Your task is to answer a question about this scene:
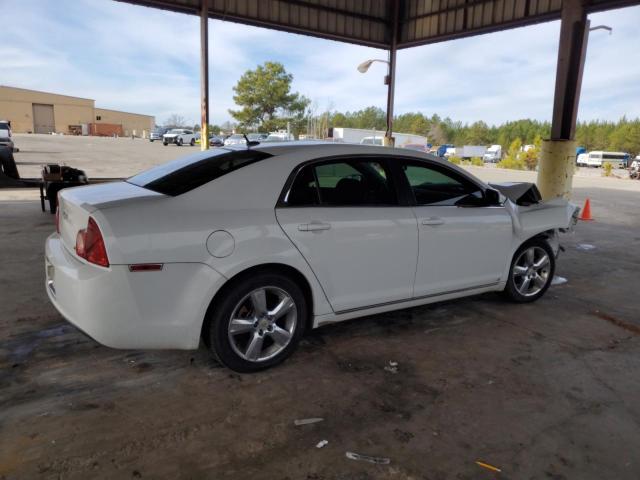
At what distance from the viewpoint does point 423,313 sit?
4.52m

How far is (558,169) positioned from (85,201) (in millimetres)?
9530

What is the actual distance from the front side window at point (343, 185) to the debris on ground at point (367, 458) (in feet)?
5.25

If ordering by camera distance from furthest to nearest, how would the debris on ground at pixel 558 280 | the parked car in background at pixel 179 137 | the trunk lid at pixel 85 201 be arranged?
1. the parked car in background at pixel 179 137
2. the debris on ground at pixel 558 280
3. the trunk lid at pixel 85 201

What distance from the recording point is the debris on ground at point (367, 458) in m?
2.40

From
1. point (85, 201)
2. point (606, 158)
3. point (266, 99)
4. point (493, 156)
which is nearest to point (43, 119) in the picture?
point (266, 99)

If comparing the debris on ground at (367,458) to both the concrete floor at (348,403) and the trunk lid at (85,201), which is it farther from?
the trunk lid at (85,201)

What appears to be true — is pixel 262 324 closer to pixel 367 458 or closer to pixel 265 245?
pixel 265 245

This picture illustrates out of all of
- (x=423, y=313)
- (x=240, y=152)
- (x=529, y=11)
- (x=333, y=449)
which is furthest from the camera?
(x=529, y=11)

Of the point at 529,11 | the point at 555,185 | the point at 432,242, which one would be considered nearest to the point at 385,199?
the point at 432,242

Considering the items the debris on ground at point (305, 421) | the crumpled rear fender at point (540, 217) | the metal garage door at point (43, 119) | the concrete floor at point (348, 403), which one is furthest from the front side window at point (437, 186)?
the metal garage door at point (43, 119)

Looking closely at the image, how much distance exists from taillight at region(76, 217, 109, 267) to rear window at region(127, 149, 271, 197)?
0.54 metres

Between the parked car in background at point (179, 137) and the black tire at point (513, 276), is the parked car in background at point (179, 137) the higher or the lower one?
the higher one

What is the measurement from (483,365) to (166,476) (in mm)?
2306

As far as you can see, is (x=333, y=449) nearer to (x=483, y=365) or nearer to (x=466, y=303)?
(x=483, y=365)
